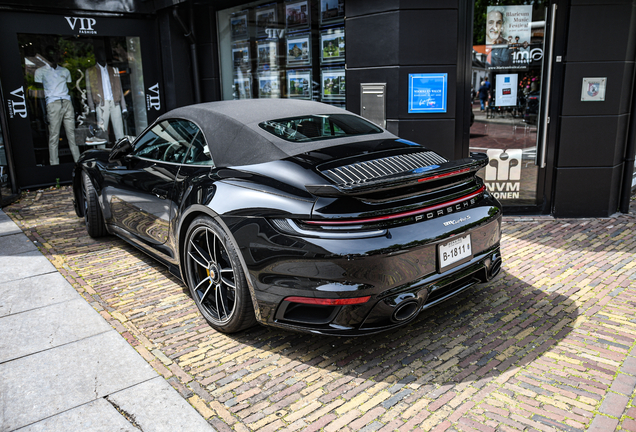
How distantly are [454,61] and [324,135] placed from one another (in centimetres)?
335

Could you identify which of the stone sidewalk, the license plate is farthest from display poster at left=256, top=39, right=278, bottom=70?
the license plate

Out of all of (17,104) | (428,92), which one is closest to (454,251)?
(428,92)

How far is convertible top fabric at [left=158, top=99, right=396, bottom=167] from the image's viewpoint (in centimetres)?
347

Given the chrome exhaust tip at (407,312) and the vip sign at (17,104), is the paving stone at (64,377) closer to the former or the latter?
the chrome exhaust tip at (407,312)

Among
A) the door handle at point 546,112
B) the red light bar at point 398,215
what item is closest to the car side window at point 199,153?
the red light bar at point 398,215

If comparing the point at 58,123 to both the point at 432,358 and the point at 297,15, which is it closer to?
the point at 297,15

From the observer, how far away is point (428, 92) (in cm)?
643

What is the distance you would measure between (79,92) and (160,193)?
267 inches

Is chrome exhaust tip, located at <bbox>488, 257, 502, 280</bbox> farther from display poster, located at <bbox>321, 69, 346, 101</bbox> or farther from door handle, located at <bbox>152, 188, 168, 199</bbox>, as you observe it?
display poster, located at <bbox>321, 69, 346, 101</bbox>

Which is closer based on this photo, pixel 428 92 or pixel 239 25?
pixel 428 92

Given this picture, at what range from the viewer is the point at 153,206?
13.9ft

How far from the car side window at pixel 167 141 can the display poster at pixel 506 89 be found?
428 cm

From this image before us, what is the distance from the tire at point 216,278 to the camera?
3.26 m

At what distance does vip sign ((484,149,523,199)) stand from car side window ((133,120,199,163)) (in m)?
4.28
